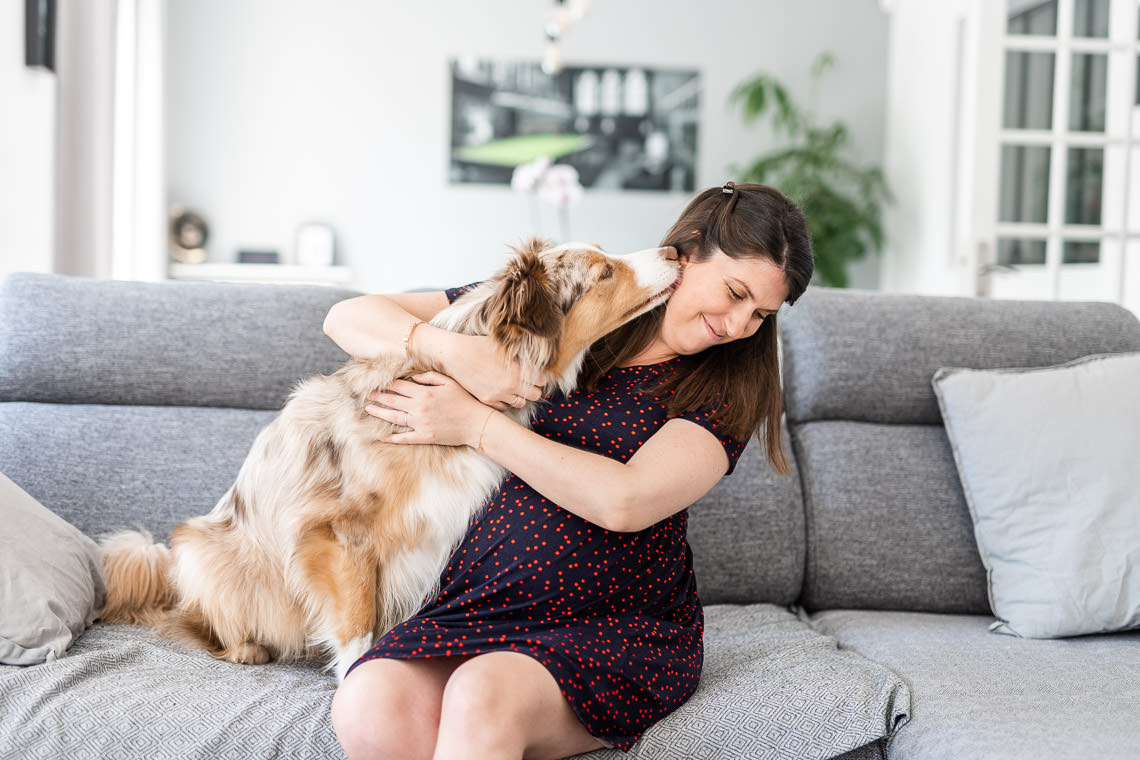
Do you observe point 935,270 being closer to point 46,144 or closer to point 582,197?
point 582,197

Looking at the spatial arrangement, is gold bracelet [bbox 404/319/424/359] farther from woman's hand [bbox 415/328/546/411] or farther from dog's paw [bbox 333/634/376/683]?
dog's paw [bbox 333/634/376/683]

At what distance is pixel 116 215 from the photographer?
4.54 metres

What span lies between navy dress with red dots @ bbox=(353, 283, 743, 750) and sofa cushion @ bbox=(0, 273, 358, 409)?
82cm

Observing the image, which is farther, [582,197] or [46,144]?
[582,197]

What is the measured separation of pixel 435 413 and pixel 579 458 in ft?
0.87

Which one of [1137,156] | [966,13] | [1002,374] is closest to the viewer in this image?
[1002,374]

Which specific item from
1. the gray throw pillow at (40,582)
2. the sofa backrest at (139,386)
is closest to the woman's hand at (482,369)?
the sofa backrest at (139,386)

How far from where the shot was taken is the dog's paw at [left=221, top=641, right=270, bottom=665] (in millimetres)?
1698

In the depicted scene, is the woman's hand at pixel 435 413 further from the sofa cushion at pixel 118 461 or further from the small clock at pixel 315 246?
the small clock at pixel 315 246

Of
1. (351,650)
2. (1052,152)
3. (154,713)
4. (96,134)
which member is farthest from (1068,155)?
(96,134)

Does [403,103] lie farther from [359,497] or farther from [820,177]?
[359,497]

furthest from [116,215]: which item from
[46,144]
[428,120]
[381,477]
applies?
[381,477]

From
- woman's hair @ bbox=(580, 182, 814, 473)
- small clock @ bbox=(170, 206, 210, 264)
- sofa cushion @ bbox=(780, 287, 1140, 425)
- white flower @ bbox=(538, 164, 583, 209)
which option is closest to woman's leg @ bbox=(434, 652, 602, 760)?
woman's hair @ bbox=(580, 182, 814, 473)

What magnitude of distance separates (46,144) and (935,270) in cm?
421
